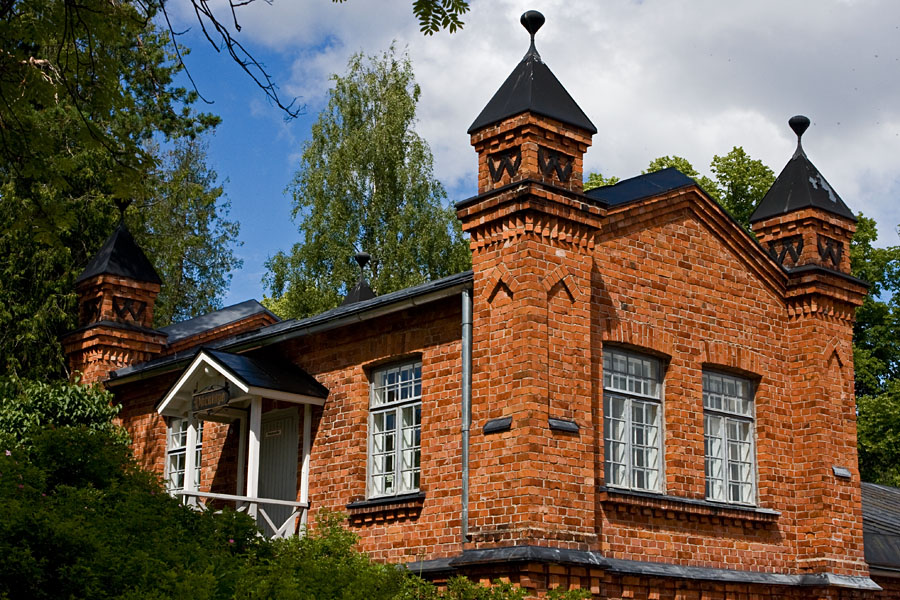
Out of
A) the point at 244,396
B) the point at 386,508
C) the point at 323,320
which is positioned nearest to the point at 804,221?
the point at 323,320

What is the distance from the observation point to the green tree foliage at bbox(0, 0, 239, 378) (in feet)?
29.4

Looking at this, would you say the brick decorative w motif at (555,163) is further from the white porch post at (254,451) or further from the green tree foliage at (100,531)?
the green tree foliage at (100,531)

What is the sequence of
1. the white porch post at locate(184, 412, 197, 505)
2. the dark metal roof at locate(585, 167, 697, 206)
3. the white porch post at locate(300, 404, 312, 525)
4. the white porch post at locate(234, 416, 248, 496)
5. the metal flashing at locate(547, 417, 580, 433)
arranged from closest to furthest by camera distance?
the metal flashing at locate(547, 417, 580, 433)
the dark metal roof at locate(585, 167, 697, 206)
the white porch post at locate(300, 404, 312, 525)
the white porch post at locate(184, 412, 197, 505)
the white porch post at locate(234, 416, 248, 496)

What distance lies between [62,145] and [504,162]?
1084cm

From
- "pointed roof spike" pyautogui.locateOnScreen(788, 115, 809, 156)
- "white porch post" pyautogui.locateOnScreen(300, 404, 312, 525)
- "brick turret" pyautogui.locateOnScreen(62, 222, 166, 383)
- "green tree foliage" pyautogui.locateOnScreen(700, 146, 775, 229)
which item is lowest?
"white porch post" pyautogui.locateOnScreen(300, 404, 312, 525)

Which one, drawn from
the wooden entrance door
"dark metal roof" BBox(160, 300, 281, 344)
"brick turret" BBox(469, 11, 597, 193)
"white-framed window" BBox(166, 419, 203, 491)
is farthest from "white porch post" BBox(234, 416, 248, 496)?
"brick turret" BBox(469, 11, 597, 193)

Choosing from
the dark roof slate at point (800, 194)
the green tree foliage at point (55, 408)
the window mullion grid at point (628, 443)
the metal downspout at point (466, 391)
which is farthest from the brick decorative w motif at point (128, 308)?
the dark roof slate at point (800, 194)

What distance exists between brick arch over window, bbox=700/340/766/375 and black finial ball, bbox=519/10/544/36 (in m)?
4.73

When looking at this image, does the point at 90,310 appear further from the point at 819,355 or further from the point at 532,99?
the point at 819,355

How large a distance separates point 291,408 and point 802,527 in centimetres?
747

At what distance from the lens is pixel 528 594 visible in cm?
1201

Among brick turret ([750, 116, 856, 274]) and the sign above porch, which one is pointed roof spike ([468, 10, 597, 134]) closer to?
brick turret ([750, 116, 856, 274])

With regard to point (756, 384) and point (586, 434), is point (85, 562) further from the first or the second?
point (756, 384)

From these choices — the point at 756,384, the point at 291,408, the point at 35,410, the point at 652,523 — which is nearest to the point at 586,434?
the point at 652,523
